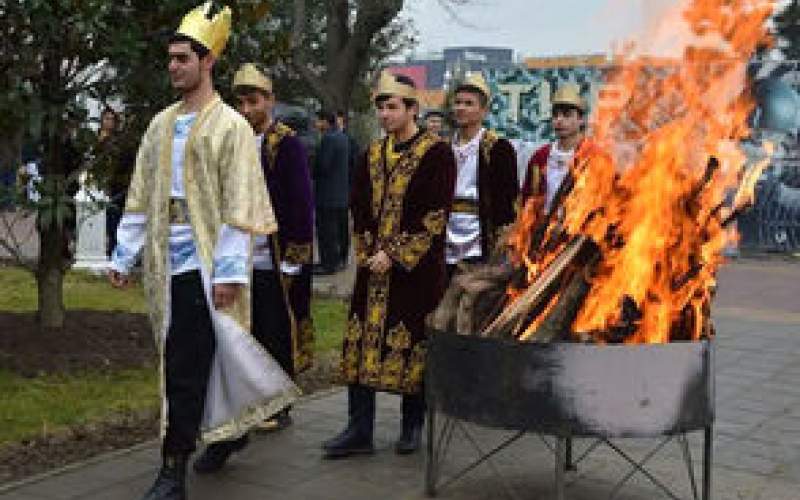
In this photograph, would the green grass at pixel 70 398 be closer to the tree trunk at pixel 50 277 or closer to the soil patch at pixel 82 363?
the soil patch at pixel 82 363

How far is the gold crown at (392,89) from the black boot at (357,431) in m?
1.54

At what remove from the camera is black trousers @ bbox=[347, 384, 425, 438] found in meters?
5.84

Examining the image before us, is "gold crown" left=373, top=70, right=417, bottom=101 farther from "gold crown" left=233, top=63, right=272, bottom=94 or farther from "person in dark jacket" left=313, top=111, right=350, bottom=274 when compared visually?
"person in dark jacket" left=313, top=111, right=350, bottom=274

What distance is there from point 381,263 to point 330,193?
349 inches

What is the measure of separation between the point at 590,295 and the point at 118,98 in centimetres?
445

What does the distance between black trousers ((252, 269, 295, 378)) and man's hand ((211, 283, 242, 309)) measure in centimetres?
109

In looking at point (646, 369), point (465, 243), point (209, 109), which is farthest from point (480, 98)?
point (646, 369)

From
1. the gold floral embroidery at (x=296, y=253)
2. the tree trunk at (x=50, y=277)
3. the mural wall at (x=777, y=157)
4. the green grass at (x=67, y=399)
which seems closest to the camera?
the green grass at (x=67, y=399)

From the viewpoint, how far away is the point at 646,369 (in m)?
4.29

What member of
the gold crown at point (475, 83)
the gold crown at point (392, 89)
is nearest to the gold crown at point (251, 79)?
the gold crown at point (392, 89)

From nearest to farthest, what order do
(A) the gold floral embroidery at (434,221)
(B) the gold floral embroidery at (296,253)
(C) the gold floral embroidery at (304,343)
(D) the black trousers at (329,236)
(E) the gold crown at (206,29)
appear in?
(E) the gold crown at (206,29) → (A) the gold floral embroidery at (434,221) → (B) the gold floral embroidery at (296,253) → (C) the gold floral embroidery at (304,343) → (D) the black trousers at (329,236)

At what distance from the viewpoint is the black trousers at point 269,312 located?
Answer: 19.6ft

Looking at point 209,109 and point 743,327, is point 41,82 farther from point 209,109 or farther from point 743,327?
point 743,327

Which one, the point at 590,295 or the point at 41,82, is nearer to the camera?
the point at 590,295
